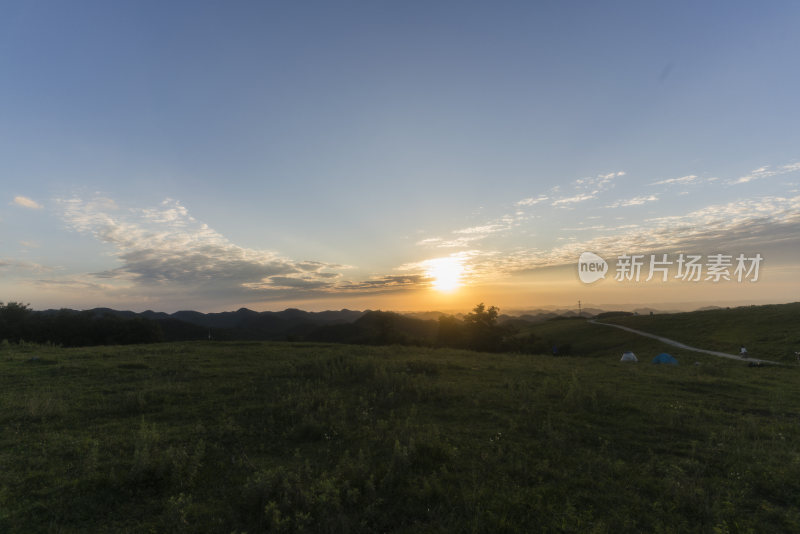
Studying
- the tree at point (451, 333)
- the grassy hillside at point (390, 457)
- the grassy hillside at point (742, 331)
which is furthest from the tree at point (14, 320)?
the grassy hillside at point (742, 331)

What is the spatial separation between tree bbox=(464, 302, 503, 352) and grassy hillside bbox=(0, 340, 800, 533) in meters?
56.3

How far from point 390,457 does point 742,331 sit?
59.9 meters

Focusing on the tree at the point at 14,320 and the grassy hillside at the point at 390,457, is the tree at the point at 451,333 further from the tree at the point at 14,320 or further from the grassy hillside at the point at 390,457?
the tree at the point at 14,320

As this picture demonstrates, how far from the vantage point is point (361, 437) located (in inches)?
380

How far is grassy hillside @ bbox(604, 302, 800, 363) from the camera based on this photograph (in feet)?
123

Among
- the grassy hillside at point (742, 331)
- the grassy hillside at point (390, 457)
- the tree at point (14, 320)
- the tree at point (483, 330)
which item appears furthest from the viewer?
the tree at point (483, 330)

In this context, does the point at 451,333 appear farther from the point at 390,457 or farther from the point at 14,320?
the point at 14,320

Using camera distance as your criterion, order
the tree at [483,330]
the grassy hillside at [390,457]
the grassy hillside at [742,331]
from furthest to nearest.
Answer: the tree at [483,330] → the grassy hillside at [742,331] → the grassy hillside at [390,457]

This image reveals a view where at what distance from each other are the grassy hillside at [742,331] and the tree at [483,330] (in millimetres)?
27353

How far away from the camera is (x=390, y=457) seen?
328 inches

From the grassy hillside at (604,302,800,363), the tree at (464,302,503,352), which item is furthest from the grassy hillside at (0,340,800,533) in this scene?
the tree at (464,302,503,352)

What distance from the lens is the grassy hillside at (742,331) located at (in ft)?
123

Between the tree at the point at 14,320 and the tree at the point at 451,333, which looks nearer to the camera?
the tree at the point at 14,320

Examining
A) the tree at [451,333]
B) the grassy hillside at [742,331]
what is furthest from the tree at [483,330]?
the grassy hillside at [742,331]
